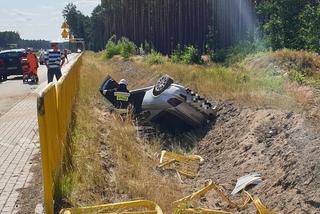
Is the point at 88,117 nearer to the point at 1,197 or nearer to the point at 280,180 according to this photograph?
the point at 1,197

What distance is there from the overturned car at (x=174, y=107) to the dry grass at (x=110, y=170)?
986mm

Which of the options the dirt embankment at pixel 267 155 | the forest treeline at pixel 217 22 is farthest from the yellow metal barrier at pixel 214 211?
the forest treeline at pixel 217 22

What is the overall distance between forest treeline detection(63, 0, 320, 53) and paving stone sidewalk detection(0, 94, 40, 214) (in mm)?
13054

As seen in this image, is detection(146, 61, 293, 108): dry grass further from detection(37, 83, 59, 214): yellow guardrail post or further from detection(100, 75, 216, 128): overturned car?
detection(37, 83, 59, 214): yellow guardrail post

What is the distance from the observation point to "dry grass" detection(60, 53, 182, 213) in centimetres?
548

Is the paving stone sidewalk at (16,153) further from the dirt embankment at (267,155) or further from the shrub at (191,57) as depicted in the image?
the shrub at (191,57)

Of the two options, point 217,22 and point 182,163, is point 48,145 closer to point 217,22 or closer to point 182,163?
point 182,163

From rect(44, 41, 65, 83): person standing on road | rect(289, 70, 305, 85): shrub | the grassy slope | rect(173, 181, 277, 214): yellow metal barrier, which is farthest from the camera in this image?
rect(44, 41, 65, 83): person standing on road

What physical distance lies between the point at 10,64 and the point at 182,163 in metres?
20.5

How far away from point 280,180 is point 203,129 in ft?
16.1

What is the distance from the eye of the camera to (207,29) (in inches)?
1410

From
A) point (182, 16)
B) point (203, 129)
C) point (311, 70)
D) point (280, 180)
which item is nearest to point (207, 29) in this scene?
point (182, 16)

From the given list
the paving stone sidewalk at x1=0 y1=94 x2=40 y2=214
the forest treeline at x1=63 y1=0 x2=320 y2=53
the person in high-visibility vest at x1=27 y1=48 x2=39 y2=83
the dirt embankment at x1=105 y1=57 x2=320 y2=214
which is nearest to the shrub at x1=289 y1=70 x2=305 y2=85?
the dirt embankment at x1=105 y1=57 x2=320 y2=214

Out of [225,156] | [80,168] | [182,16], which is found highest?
[182,16]
